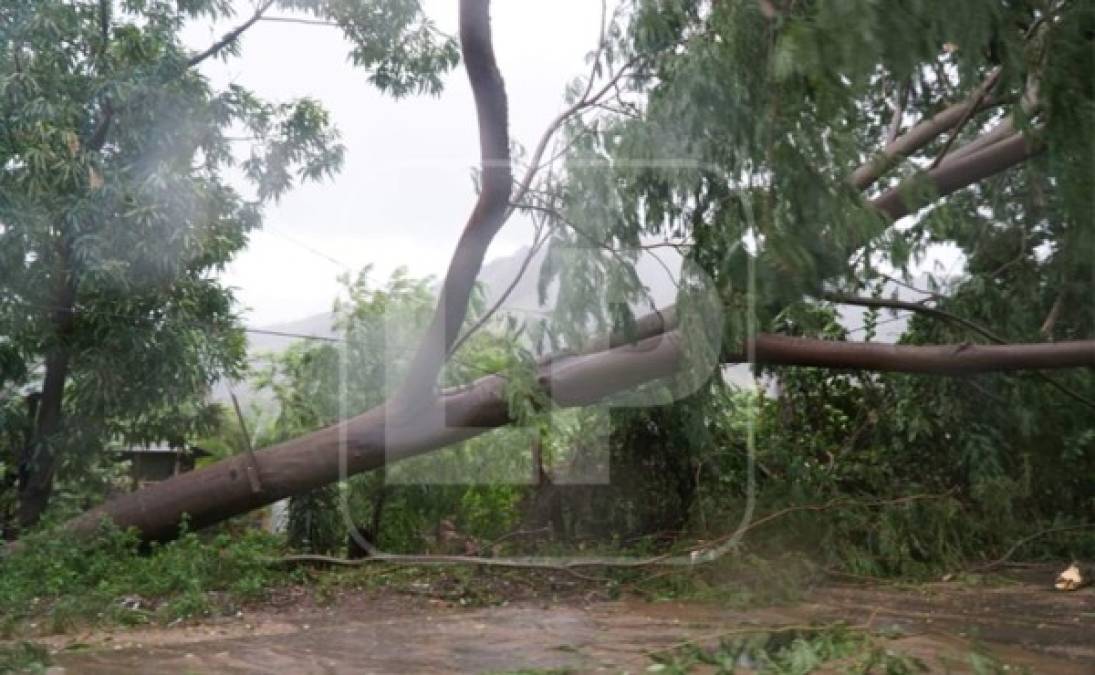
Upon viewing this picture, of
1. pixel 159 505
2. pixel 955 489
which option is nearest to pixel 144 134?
pixel 159 505

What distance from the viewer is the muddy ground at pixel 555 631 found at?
532cm

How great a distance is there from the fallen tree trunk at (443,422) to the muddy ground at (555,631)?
951 mm

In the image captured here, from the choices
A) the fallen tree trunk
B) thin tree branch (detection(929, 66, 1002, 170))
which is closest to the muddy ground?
the fallen tree trunk

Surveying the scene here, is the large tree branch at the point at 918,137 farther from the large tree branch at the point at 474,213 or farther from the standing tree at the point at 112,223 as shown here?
the standing tree at the point at 112,223

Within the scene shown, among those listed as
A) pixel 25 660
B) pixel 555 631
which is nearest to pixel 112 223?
pixel 25 660

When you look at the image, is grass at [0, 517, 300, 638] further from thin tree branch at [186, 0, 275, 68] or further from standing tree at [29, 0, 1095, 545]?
thin tree branch at [186, 0, 275, 68]

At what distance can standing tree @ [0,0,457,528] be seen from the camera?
827 centimetres

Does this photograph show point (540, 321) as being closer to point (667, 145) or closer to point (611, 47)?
point (667, 145)

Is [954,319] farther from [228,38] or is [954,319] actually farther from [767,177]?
[228,38]

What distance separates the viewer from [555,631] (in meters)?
6.28

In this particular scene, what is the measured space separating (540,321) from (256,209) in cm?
308

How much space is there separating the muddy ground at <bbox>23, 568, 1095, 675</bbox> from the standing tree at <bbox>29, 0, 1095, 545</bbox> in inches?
51.0

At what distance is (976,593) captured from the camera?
7707mm

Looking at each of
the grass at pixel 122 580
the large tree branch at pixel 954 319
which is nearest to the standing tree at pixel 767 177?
the large tree branch at pixel 954 319
